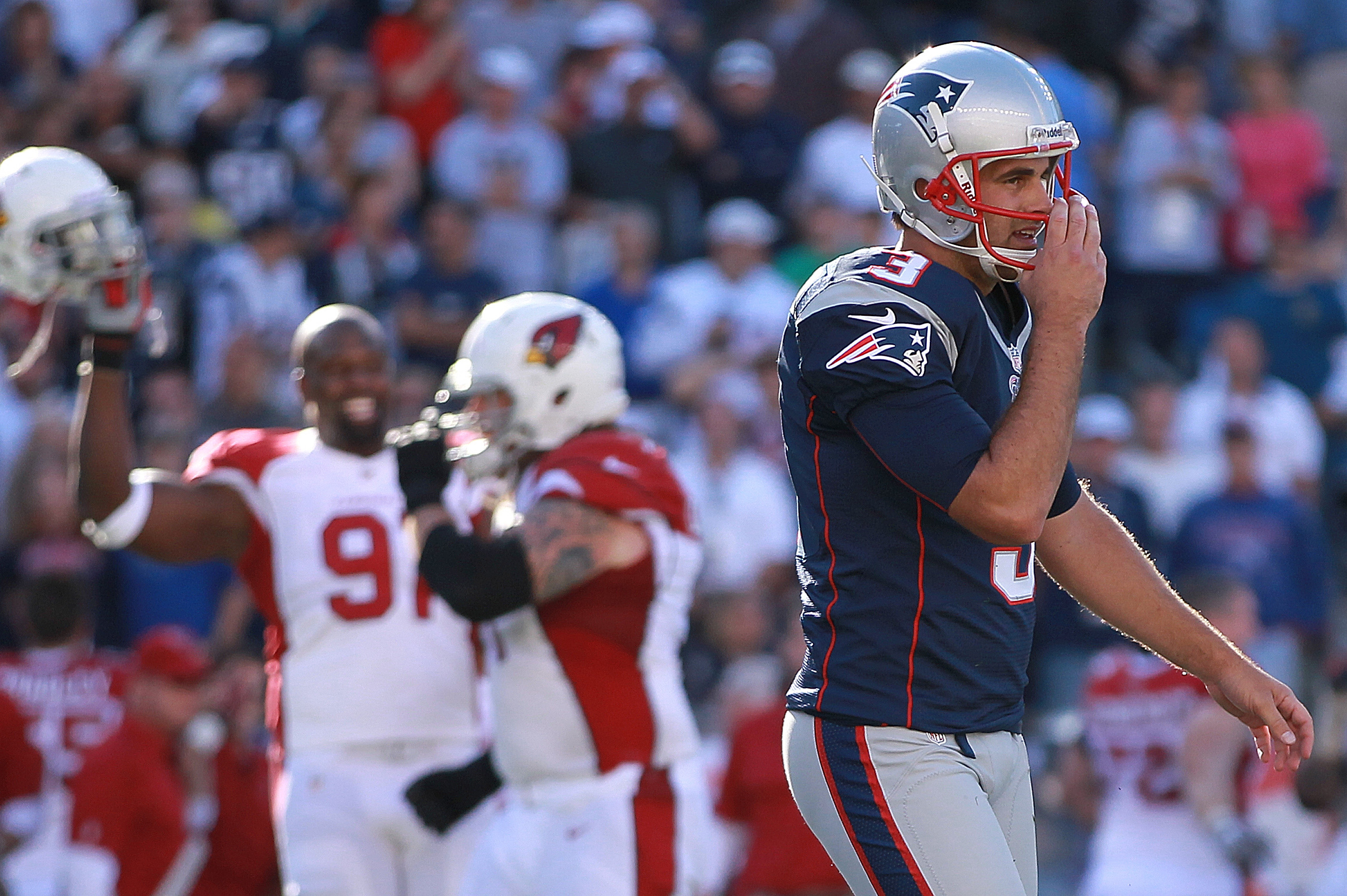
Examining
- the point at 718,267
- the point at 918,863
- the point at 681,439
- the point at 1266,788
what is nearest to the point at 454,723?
the point at 918,863

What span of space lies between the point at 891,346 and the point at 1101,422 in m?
6.50

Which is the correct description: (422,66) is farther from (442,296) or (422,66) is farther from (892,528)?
(892,528)

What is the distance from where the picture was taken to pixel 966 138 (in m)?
3.25

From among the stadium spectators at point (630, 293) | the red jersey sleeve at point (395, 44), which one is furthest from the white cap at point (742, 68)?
the red jersey sleeve at point (395, 44)

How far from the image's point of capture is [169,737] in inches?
302

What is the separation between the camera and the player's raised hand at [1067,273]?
3100mm

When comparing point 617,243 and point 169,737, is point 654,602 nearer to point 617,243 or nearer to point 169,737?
point 169,737

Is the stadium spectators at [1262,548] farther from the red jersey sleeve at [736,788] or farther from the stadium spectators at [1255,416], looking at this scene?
the red jersey sleeve at [736,788]

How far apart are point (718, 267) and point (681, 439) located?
112 cm

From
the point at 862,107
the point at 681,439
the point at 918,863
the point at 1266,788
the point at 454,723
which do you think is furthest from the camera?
the point at 862,107

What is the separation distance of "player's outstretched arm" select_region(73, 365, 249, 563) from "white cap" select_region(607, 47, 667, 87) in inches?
237

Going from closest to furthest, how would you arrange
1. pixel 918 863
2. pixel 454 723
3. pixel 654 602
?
pixel 918 863, pixel 654 602, pixel 454 723

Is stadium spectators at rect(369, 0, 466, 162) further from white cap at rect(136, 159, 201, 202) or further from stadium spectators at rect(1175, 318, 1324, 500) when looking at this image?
stadium spectators at rect(1175, 318, 1324, 500)

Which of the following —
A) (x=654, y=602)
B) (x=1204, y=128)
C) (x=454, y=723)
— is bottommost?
(x=454, y=723)
